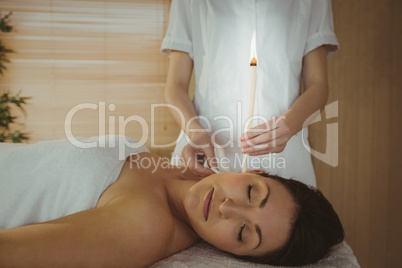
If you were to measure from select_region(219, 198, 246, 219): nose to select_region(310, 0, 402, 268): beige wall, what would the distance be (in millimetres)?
2146

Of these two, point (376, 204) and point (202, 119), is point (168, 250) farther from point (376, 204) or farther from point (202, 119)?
point (376, 204)

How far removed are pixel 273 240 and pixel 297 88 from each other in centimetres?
73

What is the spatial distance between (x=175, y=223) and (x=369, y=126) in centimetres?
238

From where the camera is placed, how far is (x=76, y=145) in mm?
1232

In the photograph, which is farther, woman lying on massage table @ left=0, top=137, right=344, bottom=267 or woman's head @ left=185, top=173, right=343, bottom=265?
woman's head @ left=185, top=173, right=343, bottom=265

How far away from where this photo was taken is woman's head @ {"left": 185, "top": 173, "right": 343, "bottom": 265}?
1051 mm

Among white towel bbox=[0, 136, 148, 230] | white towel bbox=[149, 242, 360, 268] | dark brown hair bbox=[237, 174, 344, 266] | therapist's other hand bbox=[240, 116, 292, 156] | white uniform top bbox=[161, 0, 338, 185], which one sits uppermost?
white uniform top bbox=[161, 0, 338, 185]

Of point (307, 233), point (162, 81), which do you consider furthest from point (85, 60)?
point (307, 233)

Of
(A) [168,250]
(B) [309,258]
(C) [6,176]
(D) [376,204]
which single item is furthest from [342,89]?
(C) [6,176]

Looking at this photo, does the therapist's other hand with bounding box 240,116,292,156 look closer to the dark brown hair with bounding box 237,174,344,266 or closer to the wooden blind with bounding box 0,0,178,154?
the dark brown hair with bounding box 237,174,344,266

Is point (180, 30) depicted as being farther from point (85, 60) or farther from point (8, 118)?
point (8, 118)

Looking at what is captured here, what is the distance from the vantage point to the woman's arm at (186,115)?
1201mm

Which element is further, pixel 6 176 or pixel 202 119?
pixel 202 119

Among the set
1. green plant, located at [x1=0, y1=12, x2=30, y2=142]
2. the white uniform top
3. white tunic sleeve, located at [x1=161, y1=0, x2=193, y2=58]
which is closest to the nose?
the white uniform top
